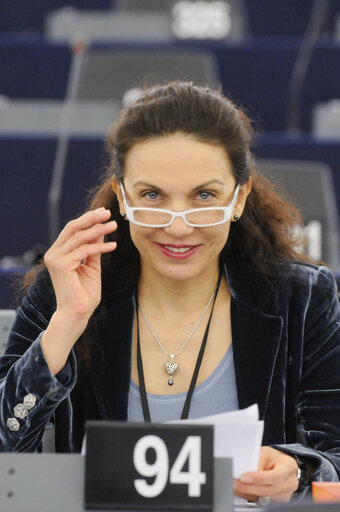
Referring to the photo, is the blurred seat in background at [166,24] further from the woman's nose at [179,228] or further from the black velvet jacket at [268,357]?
the woman's nose at [179,228]

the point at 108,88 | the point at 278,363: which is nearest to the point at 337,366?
the point at 278,363

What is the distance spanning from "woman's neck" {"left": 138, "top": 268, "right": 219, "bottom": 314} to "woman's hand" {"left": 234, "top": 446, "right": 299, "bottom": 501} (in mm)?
438

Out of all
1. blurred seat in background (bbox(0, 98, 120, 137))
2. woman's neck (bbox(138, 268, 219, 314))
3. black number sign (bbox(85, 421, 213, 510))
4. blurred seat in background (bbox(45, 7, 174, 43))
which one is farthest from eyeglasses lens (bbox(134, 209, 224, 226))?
blurred seat in background (bbox(45, 7, 174, 43))

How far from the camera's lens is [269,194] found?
2160 mm

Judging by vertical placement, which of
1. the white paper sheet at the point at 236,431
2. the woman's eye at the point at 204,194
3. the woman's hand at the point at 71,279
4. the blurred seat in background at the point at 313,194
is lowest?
the white paper sheet at the point at 236,431

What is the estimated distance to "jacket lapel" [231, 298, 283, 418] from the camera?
1.94 meters

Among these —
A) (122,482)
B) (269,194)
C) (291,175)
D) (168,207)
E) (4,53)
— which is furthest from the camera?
(4,53)

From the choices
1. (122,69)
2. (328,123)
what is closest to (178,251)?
(328,123)

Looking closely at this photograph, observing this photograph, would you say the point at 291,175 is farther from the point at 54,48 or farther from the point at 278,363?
the point at 54,48

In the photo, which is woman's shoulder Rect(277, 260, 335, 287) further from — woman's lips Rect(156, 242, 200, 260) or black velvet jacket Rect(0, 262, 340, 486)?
woman's lips Rect(156, 242, 200, 260)

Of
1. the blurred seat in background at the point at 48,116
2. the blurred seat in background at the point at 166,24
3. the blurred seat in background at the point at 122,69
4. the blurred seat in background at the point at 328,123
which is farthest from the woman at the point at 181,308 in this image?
the blurred seat in background at the point at 166,24

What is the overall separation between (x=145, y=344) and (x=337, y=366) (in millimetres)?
400

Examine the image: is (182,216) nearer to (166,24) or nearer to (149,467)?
(149,467)

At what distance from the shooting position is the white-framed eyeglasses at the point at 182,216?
1.80 metres
